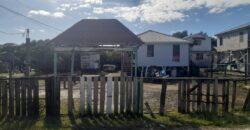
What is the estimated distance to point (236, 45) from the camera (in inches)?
1630

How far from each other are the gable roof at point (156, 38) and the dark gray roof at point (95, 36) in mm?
21440

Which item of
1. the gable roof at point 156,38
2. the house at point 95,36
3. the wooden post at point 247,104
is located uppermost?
the gable roof at point 156,38

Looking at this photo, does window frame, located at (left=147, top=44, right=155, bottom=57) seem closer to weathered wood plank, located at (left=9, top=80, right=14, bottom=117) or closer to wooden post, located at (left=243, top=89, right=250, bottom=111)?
wooden post, located at (left=243, top=89, right=250, bottom=111)

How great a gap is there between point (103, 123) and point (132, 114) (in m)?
1.50

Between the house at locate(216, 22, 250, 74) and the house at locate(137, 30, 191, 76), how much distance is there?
20.6ft

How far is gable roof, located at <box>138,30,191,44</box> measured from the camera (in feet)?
114

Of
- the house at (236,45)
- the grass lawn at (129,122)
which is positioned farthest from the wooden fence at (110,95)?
the house at (236,45)

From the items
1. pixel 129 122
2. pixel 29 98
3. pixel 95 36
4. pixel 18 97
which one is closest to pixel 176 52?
pixel 95 36

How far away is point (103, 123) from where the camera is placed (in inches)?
351

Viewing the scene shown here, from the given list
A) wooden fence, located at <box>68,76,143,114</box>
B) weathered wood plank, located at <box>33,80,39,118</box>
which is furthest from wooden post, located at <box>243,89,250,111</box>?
weathered wood plank, located at <box>33,80,39,118</box>

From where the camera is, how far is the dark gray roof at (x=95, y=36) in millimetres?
12211

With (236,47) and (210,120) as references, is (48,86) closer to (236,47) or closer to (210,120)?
(210,120)

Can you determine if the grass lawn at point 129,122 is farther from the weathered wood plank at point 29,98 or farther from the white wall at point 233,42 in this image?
the white wall at point 233,42

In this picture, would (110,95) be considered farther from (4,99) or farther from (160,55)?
(160,55)
